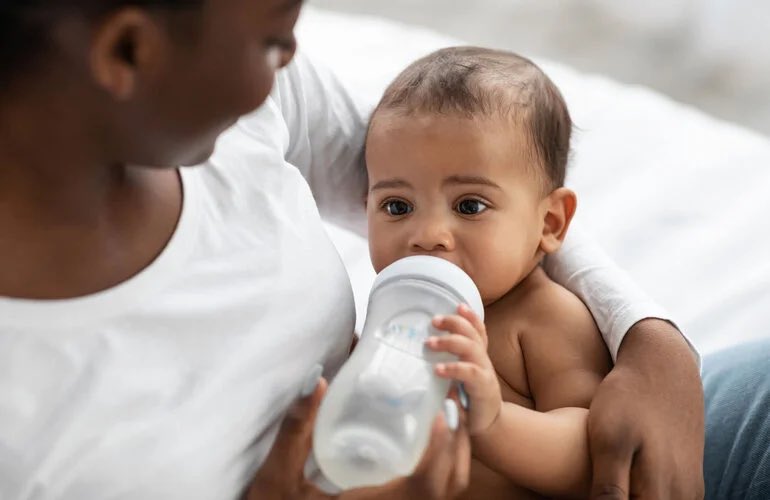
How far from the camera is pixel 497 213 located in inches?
44.4

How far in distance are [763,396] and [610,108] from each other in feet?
2.50

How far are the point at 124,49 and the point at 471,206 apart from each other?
0.54m

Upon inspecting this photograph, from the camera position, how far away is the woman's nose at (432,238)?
1.09 metres

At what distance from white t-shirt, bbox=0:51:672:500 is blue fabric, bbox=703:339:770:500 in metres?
0.47

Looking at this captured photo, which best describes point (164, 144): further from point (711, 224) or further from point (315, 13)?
point (315, 13)

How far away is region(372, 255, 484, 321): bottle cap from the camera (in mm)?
905

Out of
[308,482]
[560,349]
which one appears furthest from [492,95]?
[308,482]

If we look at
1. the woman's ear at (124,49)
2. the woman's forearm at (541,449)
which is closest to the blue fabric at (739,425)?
the woman's forearm at (541,449)

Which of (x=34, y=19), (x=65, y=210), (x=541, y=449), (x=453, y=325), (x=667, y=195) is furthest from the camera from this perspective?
(x=667, y=195)

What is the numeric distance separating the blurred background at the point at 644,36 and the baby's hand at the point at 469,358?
1769 mm

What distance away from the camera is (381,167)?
3.78 ft

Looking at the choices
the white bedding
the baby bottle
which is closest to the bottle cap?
the baby bottle

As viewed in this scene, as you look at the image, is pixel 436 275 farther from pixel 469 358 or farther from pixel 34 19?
pixel 34 19

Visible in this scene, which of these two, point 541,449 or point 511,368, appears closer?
point 541,449
